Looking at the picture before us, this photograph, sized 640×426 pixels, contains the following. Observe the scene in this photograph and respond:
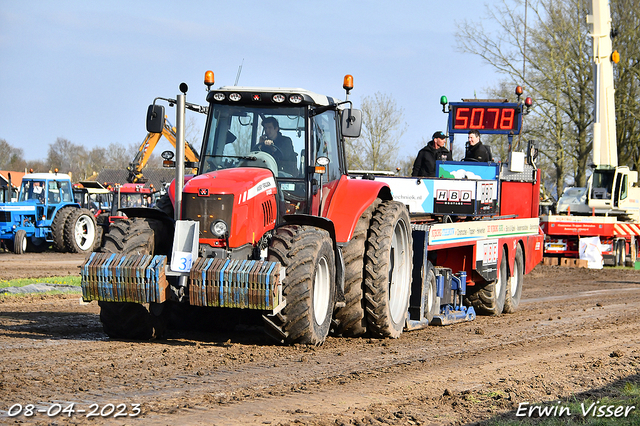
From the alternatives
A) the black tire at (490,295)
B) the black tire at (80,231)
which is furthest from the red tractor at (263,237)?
the black tire at (80,231)

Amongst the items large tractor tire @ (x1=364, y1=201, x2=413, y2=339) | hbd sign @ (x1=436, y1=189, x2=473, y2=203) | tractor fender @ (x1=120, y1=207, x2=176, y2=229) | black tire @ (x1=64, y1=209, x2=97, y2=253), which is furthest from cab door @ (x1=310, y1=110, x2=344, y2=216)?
black tire @ (x1=64, y1=209, x2=97, y2=253)

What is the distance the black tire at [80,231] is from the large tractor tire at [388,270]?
16.1 m

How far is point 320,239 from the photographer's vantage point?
7082 mm

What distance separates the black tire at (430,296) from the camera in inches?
372

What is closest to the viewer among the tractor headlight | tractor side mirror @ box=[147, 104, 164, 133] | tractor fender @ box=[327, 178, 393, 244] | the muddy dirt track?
the muddy dirt track

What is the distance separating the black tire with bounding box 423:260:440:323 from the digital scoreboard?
512 centimetres

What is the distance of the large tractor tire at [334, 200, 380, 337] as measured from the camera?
7914 millimetres

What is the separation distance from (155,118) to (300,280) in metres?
1.98

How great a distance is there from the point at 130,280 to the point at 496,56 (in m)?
30.7

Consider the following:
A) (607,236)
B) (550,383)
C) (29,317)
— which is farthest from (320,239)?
(607,236)

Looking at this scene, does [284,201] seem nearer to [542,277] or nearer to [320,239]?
[320,239]

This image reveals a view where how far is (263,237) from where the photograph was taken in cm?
738

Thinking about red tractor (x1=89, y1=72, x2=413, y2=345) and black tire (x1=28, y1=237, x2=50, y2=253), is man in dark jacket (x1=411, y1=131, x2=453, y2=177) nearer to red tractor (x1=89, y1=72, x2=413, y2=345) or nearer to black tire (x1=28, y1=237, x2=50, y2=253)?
red tractor (x1=89, y1=72, x2=413, y2=345)

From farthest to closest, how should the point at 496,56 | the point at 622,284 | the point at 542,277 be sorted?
the point at 496,56 → the point at 542,277 → the point at 622,284
